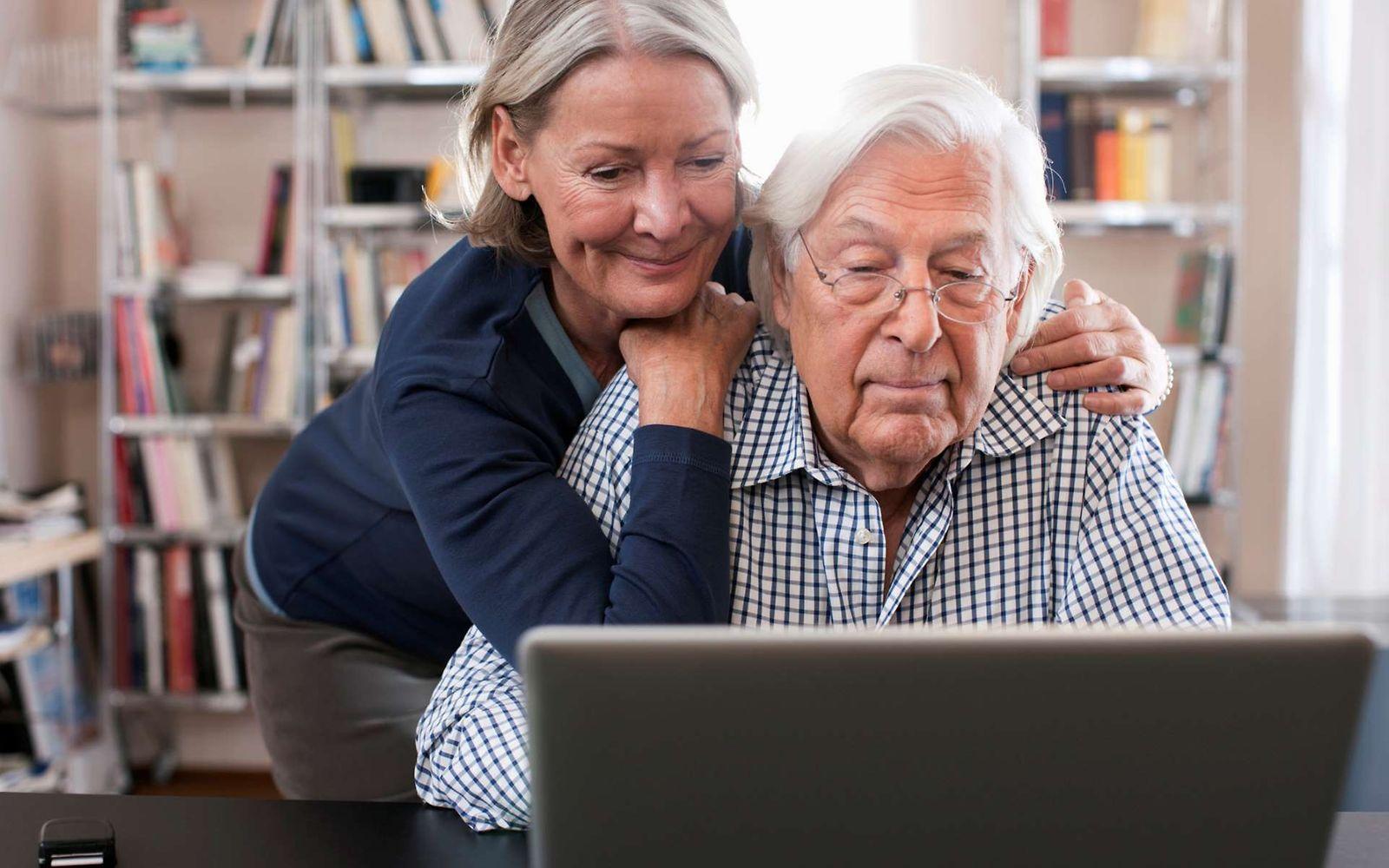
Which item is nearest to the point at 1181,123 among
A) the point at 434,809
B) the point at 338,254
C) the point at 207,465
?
the point at 338,254

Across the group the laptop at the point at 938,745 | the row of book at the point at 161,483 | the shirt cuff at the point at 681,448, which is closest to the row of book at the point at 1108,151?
the shirt cuff at the point at 681,448

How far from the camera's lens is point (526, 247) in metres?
1.42

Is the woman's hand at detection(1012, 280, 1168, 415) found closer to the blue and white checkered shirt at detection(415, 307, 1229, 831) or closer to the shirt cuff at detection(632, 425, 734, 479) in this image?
the blue and white checkered shirt at detection(415, 307, 1229, 831)

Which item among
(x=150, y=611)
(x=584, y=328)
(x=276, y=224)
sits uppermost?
(x=276, y=224)

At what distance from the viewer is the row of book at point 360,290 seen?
3.46m

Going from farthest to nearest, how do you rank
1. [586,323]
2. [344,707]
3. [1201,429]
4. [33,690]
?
[1201,429]
[33,690]
[344,707]
[586,323]

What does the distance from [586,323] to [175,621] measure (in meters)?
2.62

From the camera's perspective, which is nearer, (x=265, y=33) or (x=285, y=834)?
(x=285, y=834)

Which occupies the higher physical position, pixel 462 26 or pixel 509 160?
pixel 462 26

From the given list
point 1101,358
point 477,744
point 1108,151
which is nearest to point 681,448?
point 477,744

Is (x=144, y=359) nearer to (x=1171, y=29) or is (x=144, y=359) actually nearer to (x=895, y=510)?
(x=895, y=510)

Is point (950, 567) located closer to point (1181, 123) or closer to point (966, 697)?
point (966, 697)

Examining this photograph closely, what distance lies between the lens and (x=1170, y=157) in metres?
3.58

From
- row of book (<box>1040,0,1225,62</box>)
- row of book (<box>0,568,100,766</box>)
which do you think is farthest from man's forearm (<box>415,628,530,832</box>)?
row of book (<box>1040,0,1225,62</box>)
